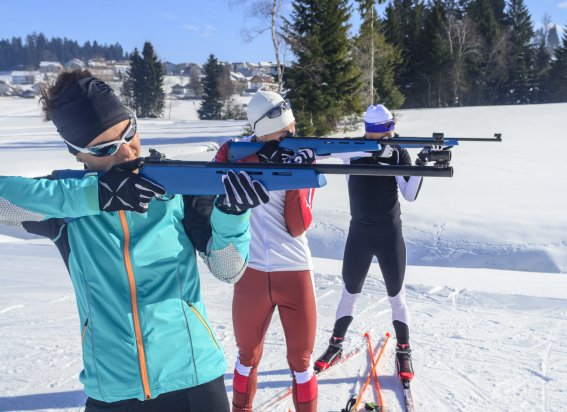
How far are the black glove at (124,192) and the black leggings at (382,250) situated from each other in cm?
219

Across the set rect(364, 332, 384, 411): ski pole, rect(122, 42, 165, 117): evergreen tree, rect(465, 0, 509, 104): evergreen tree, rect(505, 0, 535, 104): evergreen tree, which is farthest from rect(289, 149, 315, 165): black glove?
rect(122, 42, 165, 117): evergreen tree

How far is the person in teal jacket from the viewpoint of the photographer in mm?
1520

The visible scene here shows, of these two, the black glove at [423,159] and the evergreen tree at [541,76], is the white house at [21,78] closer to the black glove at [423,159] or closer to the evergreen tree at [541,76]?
the evergreen tree at [541,76]

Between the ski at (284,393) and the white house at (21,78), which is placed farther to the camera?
the white house at (21,78)

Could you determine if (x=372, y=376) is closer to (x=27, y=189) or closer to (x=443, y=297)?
(x=443, y=297)

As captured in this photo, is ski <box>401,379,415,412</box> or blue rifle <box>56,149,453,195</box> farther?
ski <box>401,379,415,412</box>

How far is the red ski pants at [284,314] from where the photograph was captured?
254cm

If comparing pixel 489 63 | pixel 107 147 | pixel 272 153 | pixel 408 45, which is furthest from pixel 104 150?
pixel 489 63

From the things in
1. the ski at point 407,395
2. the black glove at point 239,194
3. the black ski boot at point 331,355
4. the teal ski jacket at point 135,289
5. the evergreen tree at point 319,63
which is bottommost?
the ski at point 407,395

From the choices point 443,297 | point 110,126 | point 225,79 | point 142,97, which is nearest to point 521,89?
point 225,79

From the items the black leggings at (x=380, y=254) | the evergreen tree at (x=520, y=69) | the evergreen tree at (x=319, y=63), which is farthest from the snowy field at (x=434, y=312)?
the evergreen tree at (x=520, y=69)

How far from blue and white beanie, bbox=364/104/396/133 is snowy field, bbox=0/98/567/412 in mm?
1725

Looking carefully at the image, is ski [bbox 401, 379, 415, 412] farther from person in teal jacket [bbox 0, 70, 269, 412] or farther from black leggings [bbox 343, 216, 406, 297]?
person in teal jacket [bbox 0, 70, 269, 412]

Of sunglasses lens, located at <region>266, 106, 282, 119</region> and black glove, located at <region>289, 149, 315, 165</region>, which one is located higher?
sunglasses lens, located at <region>266, 106, 282, 119</region>
